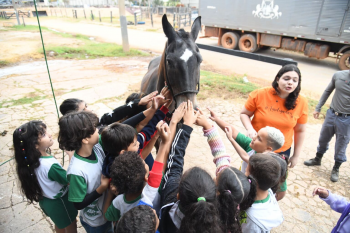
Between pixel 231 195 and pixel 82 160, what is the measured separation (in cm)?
119

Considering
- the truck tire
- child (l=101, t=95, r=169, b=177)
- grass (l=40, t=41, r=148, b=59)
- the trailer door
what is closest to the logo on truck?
the truck tire

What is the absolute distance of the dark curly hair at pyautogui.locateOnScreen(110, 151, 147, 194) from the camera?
1.42m

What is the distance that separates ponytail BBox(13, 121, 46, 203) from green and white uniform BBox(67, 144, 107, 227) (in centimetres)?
34

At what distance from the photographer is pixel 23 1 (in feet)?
15.1

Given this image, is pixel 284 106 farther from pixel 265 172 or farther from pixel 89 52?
pixel 89 52

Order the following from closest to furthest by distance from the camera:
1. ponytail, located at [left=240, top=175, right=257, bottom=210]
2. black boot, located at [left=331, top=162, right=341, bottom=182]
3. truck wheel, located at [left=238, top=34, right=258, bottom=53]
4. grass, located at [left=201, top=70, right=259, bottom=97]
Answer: ponytail, located at [left=240, top=175, right=257, bottom=210]
black boot, located at [left=331, top=162, right=341, bottom=182]
grass, located at [left=201, top=70, right=259, bottom=97]
truck wheel, located at [left=238, top=34, right=258, bottom=53]

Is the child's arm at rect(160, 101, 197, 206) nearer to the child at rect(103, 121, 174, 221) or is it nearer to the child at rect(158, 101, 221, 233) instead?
the child at rect(158, 101, 221, 233)

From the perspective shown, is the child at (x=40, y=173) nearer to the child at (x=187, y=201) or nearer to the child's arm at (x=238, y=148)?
the child at (x=187, y=201)

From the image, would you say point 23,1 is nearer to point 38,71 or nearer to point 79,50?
point 38,71

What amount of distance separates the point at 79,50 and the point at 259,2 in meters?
11.2

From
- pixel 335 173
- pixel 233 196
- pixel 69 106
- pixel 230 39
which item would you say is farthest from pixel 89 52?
pixel 233 196

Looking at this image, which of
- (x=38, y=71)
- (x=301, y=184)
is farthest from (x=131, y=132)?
(x=38, y=71)

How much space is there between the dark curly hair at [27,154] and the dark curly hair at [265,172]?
176 centimetres

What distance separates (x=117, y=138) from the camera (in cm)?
168
